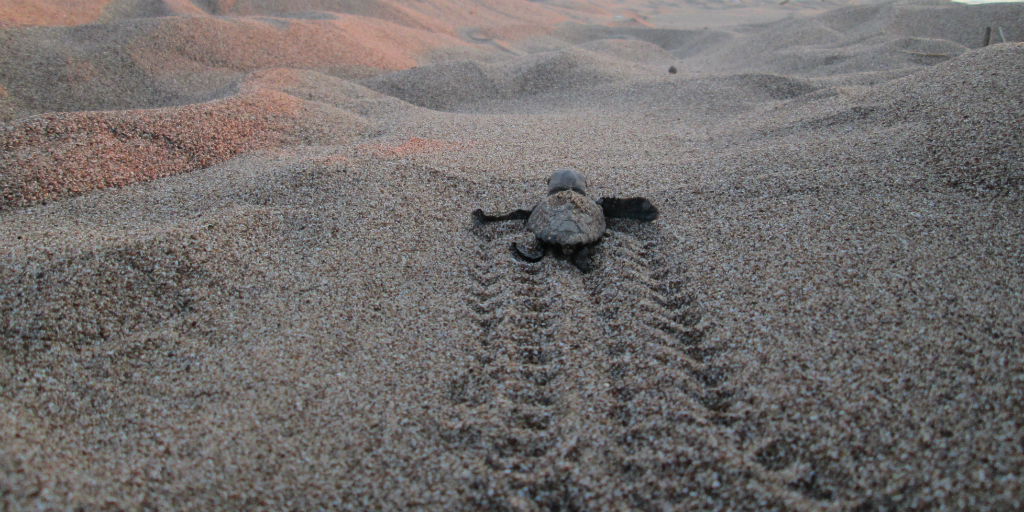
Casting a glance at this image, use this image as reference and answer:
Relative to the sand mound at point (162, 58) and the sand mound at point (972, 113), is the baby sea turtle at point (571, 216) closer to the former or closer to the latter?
the sand mound at point (972, 113)

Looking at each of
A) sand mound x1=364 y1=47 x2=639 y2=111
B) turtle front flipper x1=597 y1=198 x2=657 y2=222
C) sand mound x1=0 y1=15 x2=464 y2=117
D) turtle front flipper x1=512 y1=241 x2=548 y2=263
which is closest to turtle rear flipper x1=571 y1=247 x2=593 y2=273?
turtle front flipper x1=512 y1=241 x2=548 y2=263

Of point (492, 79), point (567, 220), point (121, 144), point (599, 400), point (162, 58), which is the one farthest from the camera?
point (492, 79)

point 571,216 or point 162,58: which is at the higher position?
point 162,58

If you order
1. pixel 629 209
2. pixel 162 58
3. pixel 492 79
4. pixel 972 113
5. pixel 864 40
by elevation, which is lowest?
pixel 629 209

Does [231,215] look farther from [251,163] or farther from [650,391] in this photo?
[650,391]

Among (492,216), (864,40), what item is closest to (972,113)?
(492,216)

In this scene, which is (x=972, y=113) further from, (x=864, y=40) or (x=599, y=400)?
(x=864, y=40)

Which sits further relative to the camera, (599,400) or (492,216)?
(492,216)

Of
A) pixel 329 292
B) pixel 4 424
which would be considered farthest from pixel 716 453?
pixel 4 424

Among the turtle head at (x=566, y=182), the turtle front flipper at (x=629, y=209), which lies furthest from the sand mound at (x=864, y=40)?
the turtle head at (x=566, y=182)
